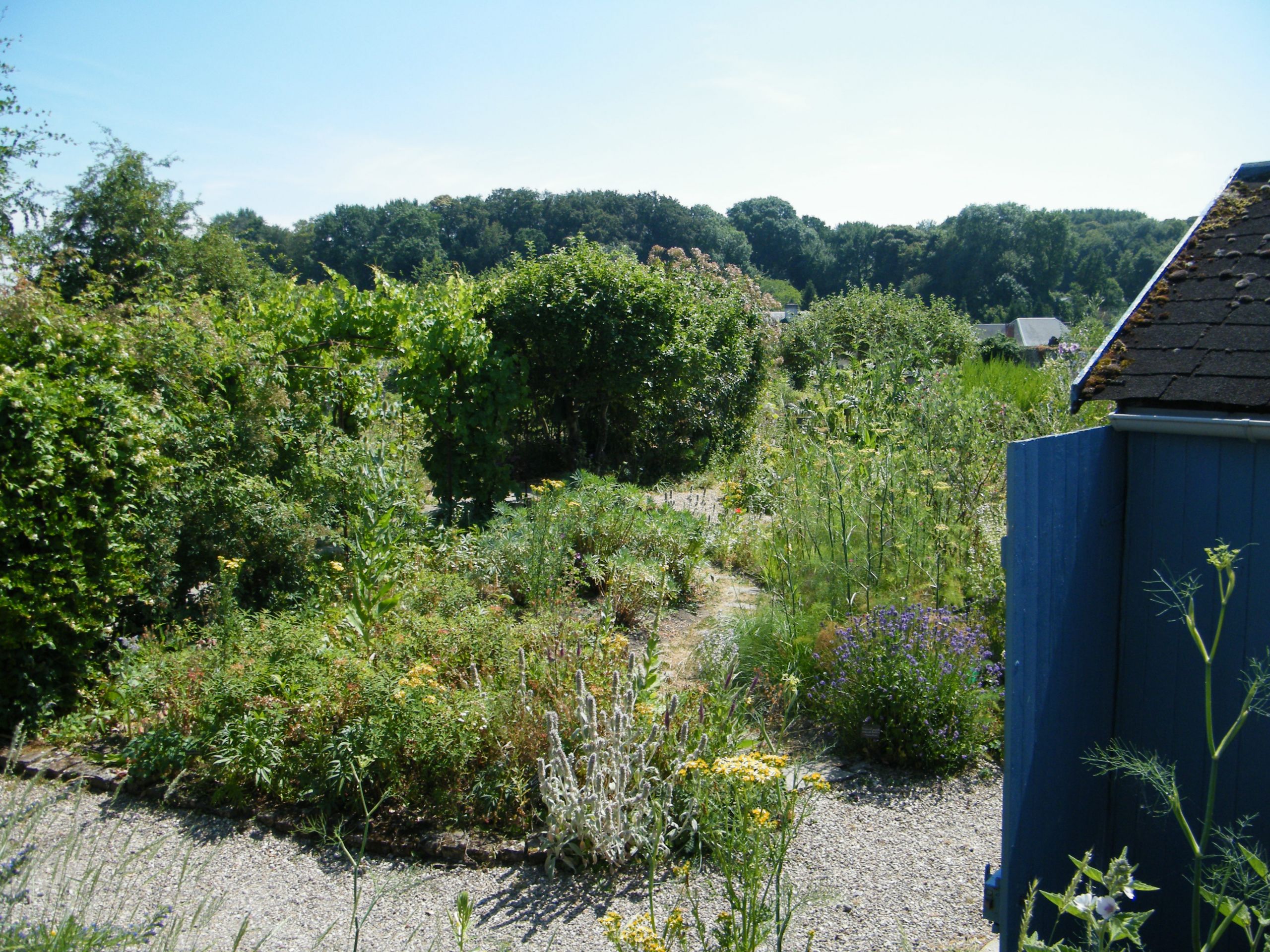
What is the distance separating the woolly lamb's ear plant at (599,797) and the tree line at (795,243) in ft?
132

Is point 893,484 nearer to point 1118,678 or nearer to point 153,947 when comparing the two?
point 1118,678

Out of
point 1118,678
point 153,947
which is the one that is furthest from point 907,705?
point 153,947

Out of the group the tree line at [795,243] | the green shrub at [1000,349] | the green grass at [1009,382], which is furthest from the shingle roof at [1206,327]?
the tree line at [795,243]

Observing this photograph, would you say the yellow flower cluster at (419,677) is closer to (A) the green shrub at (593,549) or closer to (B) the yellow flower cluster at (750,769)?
(A) the green shrub at (593,549)

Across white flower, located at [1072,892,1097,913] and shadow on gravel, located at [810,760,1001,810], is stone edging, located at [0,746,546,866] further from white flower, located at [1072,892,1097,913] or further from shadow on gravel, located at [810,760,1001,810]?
white flower, located at [1072,892,1097,913]

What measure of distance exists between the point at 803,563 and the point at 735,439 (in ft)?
22.2

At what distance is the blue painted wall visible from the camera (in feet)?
8.53

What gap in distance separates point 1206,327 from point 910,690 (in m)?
2.00

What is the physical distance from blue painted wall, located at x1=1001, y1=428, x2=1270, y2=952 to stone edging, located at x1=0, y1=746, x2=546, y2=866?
73.4 inches

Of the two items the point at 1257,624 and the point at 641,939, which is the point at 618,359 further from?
the point at 641,939

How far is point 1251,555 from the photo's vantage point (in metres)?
2.68

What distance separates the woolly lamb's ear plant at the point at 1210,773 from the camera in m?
1.92

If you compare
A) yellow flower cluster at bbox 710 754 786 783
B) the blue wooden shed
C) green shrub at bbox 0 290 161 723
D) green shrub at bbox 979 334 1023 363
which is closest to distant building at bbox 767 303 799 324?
green shrub at bbox 979 334 1023 363

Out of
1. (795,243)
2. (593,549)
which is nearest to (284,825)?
(593,549)
